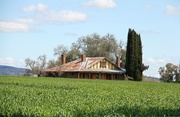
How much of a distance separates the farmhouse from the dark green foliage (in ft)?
17.8

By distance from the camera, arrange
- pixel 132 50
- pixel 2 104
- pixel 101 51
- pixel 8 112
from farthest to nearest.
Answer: pixel 101 51 → pixel 132 50 → pixel 2 104 → pixel 8 112

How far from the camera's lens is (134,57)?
6906 centimetres

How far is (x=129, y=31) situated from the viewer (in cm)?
7200

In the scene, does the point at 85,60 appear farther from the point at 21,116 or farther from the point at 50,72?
the point at 21,116

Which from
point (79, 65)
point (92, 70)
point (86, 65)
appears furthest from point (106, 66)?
point (79, 65)

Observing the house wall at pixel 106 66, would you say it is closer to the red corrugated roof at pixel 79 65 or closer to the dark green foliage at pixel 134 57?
the red corrugated roof at pixel 79 65

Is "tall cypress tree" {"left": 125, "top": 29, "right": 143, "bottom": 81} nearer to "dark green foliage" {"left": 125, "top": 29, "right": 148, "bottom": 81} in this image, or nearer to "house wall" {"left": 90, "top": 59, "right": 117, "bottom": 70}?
"dark green foliage" {"left": 125, "top": 29, "right": 148, "bottom": 81}

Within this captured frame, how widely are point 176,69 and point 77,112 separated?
7305 centimetres

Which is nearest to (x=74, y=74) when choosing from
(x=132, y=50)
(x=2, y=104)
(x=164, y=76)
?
(x=132, y=50)

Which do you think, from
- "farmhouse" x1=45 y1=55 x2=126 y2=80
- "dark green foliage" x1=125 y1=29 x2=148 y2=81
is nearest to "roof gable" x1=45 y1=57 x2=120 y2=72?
"farmhouse" x1=45 y1=55 x2=126 y2=80

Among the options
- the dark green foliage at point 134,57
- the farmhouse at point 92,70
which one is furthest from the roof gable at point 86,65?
the dark green foliage at point 134,57

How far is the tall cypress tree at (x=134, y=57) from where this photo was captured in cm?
6800

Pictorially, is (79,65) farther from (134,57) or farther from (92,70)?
(134,57)

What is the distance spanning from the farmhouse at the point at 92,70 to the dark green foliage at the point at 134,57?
17.8ft
